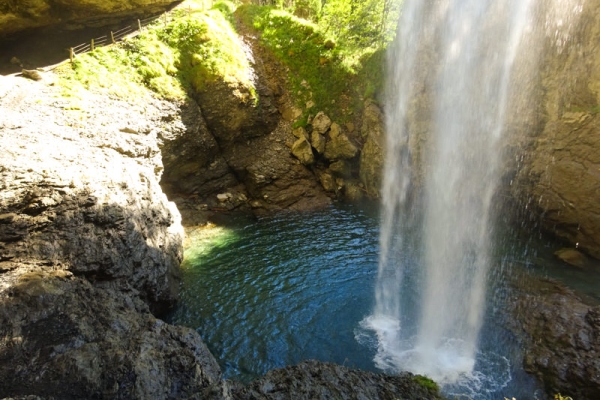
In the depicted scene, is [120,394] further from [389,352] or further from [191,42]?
[191,42]

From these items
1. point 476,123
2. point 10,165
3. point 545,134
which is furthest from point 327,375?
point 545,134

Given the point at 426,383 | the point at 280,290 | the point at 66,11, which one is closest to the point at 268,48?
the point at 66,11

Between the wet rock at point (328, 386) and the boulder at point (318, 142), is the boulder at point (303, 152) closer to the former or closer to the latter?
the boulder at point (318, 142)

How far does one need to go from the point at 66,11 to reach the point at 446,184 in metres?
20.5

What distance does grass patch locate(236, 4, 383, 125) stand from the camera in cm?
1972

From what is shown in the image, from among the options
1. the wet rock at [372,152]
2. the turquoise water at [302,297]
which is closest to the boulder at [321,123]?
the wet rock at [372,152]

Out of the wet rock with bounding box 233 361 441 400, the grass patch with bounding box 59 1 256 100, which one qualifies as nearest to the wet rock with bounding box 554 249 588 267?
the wet rock with bounding box 233 361 441 400

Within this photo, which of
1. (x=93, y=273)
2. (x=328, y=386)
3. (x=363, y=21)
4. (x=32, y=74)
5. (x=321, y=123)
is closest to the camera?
(x=328, y=386)

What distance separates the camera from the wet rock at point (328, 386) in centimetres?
488

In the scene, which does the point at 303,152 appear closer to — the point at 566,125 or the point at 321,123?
the point at 321,123

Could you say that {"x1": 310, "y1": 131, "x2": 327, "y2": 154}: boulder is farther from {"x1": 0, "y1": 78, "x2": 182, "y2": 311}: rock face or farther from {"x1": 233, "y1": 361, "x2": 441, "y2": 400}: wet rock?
{"x1": 233, "y1": 361, "x2": 441, "y2": 400}: wet rock

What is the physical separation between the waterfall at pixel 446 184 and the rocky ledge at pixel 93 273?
9.25ft

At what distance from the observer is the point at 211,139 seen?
17594 mm

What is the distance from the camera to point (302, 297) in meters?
10.4
